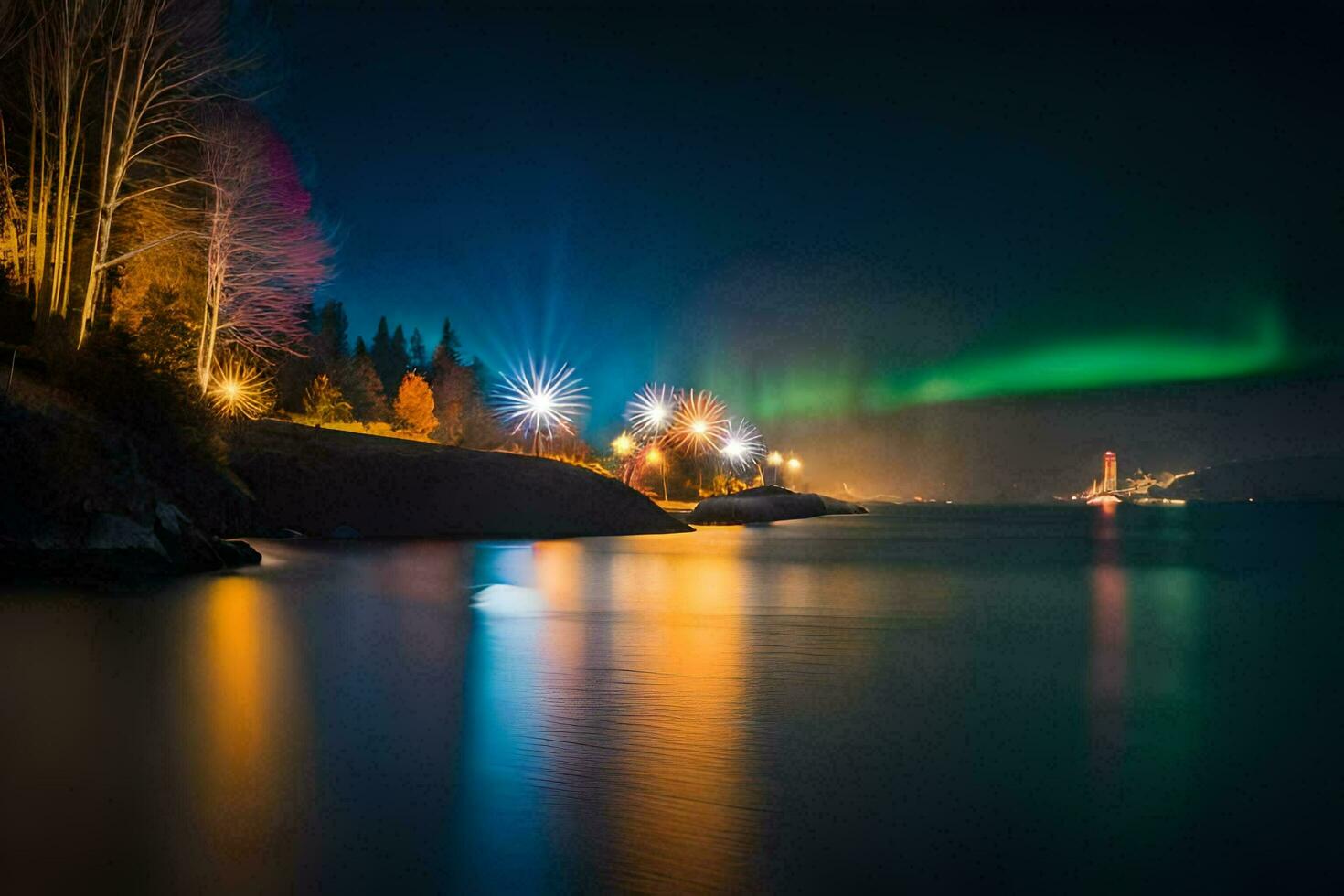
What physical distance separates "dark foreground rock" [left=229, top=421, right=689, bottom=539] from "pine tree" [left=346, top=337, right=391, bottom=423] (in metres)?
40.5

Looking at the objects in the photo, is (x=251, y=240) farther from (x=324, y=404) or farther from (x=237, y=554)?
(x=324, y=404)

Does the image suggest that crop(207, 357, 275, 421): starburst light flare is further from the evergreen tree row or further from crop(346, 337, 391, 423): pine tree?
crop(346, 337, 391, 423): pine tree

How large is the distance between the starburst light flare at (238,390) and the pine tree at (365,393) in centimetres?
4637

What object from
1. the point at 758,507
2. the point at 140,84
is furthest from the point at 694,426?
the point at 140,84

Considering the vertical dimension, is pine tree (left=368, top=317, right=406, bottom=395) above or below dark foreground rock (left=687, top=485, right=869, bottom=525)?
above

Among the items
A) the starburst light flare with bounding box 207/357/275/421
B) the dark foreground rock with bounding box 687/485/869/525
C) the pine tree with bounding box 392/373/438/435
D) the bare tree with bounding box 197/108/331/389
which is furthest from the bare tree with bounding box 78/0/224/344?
the pine tree with bounding box 392/373/438/435

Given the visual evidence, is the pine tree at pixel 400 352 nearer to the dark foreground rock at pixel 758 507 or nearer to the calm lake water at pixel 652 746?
the dark foreground rock at pixel 758 507

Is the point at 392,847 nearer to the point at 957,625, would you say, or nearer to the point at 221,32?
the point at 957,625

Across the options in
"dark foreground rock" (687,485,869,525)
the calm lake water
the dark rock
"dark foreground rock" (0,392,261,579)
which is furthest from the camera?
"dark foreground rock" (687,485,869,525)

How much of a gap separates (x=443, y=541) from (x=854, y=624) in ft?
96.7

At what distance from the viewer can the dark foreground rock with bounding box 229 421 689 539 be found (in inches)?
1636

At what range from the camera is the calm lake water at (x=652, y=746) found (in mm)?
5145

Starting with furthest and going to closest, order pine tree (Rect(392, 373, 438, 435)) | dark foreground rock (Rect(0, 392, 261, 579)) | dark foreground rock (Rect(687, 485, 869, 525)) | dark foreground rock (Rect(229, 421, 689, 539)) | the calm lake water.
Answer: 1. pine tree (Rect(392, 373, 438, 435))
2. dark foreground rock (Rect(687, 485, 869, 525))
3. dark foreground rock (Rect(229, 421, 689, 539))
4. dark foreground rock (Rect(0, 392, 261, 579))
5. the calm lake water

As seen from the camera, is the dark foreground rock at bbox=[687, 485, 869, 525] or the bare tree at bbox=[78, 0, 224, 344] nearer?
the bare tree at bbox=[78, 0, 224, 344]
